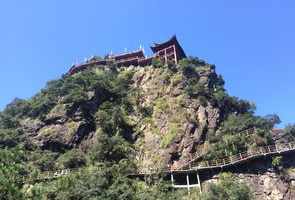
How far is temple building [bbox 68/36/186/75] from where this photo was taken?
60.8 meters

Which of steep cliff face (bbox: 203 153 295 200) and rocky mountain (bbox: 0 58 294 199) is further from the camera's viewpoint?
rocky mountain (bbox: 0 58 294 199)

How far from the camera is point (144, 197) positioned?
3403cm

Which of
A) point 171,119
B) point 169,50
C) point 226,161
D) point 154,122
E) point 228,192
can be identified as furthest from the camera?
point 169,50

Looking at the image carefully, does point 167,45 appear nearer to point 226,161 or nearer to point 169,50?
point 169,50

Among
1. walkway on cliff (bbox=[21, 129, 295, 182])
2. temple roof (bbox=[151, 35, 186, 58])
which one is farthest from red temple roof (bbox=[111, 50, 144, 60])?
walkway on cliff (bbox=[21, 129, 295, 182])

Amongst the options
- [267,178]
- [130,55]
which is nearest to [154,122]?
[267,178]

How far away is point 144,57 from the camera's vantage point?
6216 cm

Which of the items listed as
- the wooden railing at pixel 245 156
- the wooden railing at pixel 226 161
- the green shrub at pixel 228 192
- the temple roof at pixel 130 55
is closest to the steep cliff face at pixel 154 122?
the wooden railing at pixel 226 161

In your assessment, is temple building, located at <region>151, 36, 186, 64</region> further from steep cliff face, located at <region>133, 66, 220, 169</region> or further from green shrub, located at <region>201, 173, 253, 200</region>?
green shrub, located at <region>201, 173, 253, 200</region>

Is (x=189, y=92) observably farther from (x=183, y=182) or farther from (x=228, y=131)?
(x=183, y=182)

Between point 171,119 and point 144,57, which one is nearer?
point 171,119

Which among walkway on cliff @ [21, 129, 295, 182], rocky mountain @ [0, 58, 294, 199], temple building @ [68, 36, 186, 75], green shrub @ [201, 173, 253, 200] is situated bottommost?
green shrub @ [201, 173, 253, 200]

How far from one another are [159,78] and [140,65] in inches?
251

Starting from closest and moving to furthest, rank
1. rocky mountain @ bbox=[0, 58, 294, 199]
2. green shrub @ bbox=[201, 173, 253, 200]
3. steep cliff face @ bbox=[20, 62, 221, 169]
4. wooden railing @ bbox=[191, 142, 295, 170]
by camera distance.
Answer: green shrub @ bbox=[201, 173, 253, 200], wooden railing @ bbox=[191, 142, 295, 170], rocky mountain @ bbox=[0, 58, 294, 199], steep cliff face @ bbox=[20, 62, 221, 169]
